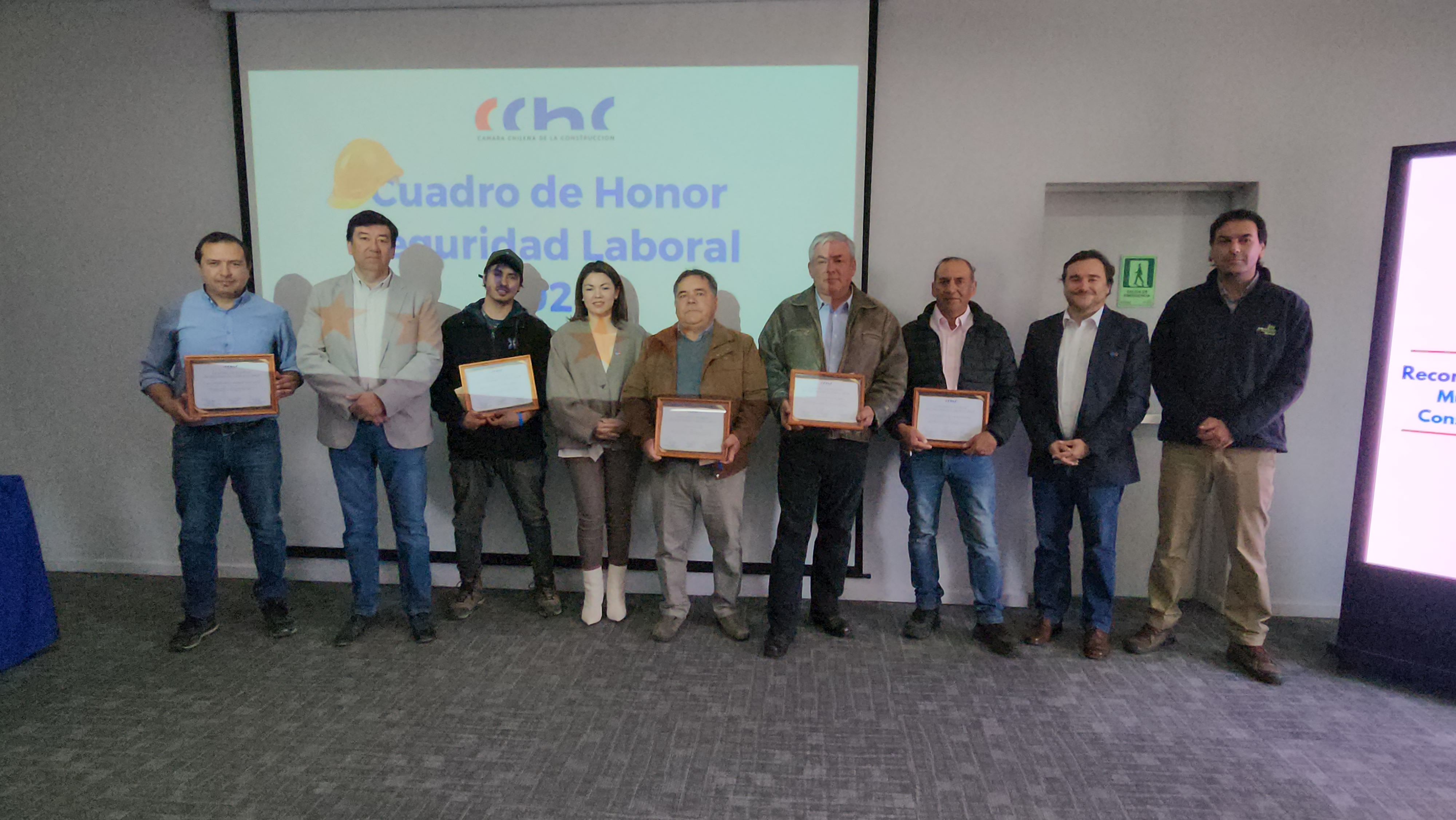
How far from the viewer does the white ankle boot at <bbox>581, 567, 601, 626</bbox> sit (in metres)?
3.01

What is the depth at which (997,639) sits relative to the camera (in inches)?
109

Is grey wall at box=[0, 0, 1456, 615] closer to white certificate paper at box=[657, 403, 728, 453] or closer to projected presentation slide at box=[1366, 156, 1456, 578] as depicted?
projected presentation slide at box=[1366, 156, 1456, 578]

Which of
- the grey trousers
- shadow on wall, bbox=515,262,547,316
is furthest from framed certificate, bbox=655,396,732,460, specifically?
shadow on wall, bbox=515,262,547,316

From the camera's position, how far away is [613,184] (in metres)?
3.12

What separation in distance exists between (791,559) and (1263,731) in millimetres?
1659

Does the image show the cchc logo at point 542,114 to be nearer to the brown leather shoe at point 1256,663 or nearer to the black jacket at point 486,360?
the black jacket at point 486,360

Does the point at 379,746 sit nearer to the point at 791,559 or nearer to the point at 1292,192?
the point at 791,559

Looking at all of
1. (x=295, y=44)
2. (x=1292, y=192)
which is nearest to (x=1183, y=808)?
(x=1292, y=192)

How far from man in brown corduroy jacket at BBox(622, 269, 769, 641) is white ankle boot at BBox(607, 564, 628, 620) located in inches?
8.8

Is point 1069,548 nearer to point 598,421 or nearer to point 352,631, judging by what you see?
point 598,421

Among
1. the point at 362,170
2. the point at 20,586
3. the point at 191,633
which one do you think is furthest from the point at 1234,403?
the point at 20,586

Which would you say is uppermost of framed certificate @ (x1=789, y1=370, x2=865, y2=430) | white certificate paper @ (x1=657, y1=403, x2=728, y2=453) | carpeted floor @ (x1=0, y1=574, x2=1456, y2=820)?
framed certificate @ (x1=789, y1=370, x2=865, y2=430)

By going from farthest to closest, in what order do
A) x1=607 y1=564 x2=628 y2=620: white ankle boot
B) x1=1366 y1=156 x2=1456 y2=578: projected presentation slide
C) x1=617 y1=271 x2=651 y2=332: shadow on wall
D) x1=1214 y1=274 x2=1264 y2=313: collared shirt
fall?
x1=617 y1=271 x2=651 y2=332: shadow on wall
x1=607 y1=564 x2=628 y2=620: white ankle boot
x1=1214 y1=274 x2=1264 y2=313: collared shirt
x1=1366 y1=156 x2=1456 y2=578: projected presentation slide

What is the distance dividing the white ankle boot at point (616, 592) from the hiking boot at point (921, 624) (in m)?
1.24
